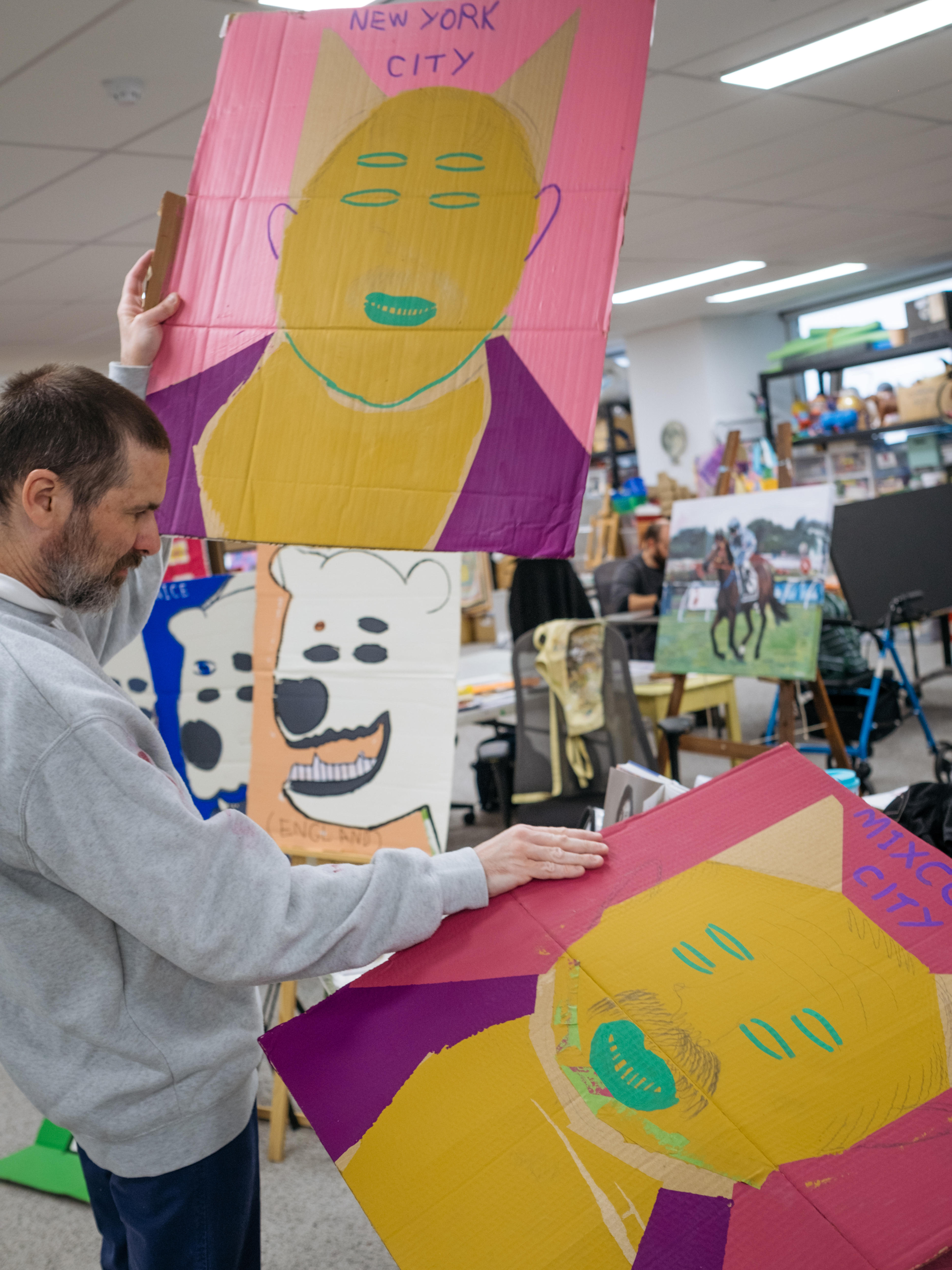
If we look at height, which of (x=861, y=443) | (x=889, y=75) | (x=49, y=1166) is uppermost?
(x=889, y=75)

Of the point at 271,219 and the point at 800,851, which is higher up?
the point at 271,219

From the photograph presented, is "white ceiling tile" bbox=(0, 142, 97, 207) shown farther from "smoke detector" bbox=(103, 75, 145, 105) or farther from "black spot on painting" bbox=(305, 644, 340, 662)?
"black spot on painting" bbox=(305, 644, 340, 662)

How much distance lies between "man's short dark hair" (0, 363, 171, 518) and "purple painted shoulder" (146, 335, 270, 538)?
13cm

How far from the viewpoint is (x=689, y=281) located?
740 cm

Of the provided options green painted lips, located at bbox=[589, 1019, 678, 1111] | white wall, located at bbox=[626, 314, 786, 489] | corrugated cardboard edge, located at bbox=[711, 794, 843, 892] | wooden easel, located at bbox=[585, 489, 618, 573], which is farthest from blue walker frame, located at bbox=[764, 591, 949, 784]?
wooden easel, located at bbox=[585, 489, 618, 573]

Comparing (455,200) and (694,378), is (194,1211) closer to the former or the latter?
(455,200)

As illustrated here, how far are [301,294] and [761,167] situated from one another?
455 centimetres

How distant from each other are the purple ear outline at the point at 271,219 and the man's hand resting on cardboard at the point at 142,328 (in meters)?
0.12

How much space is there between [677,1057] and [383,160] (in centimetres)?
90

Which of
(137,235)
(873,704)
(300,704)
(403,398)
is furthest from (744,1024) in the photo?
(137,235)

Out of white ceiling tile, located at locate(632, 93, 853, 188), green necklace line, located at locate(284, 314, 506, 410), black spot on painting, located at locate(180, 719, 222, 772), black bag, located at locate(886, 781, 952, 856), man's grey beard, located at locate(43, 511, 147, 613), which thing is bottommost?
black spot on painting, located at locate(180, 719, 222, 772)

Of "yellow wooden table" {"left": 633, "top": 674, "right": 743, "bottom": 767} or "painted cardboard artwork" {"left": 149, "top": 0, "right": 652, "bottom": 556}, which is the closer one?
"painted cardboard artwork" {"left": 149, "top": 0, "right": 652, "bottom": 556}

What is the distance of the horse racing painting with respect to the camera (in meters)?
3.61

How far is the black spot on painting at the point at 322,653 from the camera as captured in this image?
2.40m
